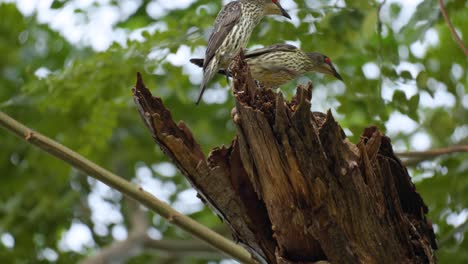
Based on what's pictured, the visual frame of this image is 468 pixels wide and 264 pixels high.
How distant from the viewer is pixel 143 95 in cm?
408

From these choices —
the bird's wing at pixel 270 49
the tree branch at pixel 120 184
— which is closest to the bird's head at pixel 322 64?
the bird's wing at pixel 270 49

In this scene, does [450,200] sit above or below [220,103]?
below

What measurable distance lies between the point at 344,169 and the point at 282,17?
2.94 meters

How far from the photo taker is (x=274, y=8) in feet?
20.6

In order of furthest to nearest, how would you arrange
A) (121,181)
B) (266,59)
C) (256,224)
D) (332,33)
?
(332,33)
(266,59)
(121,181)
(256,224)

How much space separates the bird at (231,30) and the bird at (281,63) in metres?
0.10

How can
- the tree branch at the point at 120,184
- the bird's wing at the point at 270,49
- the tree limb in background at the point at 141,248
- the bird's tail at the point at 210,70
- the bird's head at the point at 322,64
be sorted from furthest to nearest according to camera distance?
the tree limb in background at the point at 141,248, the bird's head at the point at 322,64, the bird's wing at the point at 270,49, the bird's tail at the point at 210,70, the tree branch at the point at 120,184

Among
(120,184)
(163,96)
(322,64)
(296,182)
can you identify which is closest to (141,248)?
(163,96)

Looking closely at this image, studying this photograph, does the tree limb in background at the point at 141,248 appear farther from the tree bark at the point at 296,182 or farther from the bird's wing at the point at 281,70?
the tree bark at the point at 296,182

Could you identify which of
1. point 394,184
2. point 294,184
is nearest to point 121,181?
point 294,184

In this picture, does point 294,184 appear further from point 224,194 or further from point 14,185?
point 14,185

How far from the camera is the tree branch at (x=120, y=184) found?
4.66 m

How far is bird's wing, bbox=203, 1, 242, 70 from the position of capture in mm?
5684

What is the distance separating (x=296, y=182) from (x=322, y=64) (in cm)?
247
